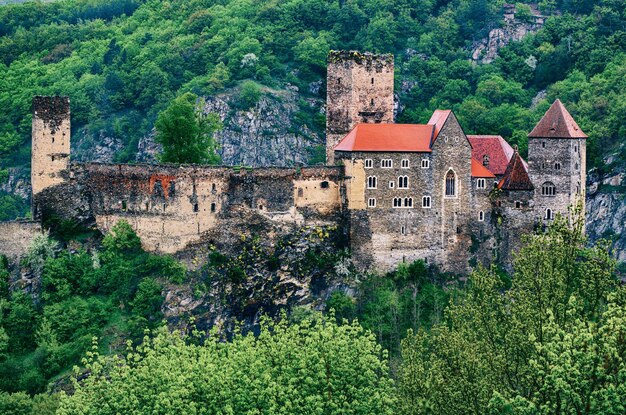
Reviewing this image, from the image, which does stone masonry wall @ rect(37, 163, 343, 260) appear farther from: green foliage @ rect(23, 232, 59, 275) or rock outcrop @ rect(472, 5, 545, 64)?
rock outcrop @ rect(472, 5, 545, 64)

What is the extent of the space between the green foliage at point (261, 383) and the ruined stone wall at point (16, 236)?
25.4 meters

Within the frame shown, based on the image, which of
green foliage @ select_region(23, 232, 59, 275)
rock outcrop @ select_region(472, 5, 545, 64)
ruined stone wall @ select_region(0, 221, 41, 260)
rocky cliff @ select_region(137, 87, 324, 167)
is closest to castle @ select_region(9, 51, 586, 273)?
ruined stone wall @ select_region(0, 221, 41, 260)

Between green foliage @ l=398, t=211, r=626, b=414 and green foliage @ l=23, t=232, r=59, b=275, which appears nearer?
green foliage @ l=398, t=211, r=626, b=414

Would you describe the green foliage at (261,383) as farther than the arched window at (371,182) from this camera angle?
No

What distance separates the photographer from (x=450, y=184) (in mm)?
84312

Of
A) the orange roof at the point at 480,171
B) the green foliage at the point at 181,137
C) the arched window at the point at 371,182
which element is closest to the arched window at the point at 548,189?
the orange roof at the point at 480,171

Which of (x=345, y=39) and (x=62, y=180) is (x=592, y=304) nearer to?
(x=62, y=180)

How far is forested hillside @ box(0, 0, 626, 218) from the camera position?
403ft

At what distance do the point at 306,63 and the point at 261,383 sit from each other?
250 ft

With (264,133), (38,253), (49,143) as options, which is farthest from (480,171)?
(264,133)

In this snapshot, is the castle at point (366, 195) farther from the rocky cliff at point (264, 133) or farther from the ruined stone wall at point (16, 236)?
the rocky cliff at point (264, 133)

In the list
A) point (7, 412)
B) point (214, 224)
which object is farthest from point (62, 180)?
point (7, 412)

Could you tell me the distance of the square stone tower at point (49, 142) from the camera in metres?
84.6

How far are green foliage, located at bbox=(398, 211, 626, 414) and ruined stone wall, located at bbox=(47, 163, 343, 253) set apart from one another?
26.7 meters
